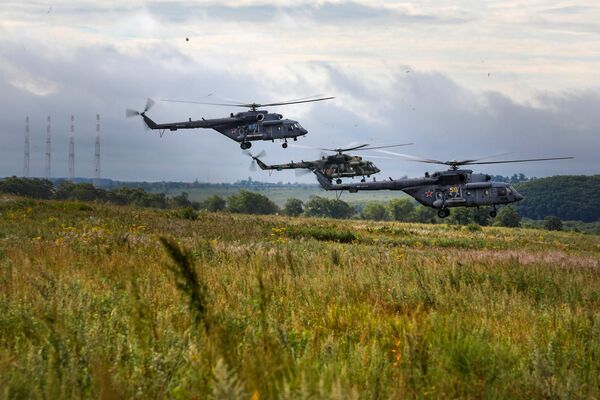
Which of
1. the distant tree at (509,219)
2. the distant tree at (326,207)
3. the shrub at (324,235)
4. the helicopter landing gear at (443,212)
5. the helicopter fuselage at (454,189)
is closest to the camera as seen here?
the shrub at (324,235)

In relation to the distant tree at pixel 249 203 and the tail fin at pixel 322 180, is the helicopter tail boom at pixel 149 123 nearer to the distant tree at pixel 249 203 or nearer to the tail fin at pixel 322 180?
the tail fin at pixel 322 180

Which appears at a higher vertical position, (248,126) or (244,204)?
(248,126)

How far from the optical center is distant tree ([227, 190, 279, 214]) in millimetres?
126000

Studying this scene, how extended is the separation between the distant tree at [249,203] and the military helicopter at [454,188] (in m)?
84.9

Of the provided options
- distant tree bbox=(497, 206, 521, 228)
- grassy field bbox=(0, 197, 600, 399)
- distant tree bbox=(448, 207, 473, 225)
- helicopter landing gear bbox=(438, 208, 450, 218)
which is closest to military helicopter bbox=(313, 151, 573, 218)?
helicopter landing gear bbox=(438, 208, 450, 218)

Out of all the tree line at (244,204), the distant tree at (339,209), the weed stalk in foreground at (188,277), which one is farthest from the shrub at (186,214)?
the distant tree at (339,209)

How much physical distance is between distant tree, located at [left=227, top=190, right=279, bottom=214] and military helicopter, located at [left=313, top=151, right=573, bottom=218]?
3341 inches

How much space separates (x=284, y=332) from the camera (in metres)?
5.95

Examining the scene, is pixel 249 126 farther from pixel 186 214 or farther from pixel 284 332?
pixel 284 332

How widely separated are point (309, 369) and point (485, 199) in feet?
116

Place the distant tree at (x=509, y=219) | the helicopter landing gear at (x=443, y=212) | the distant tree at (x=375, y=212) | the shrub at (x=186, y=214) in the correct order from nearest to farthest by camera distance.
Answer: the shrub at (x=186, y=214), the helicopter landing gear at (x=443, y=212), the distant tree at (x=509, y=219), the distant tree at (x=375, y=212)

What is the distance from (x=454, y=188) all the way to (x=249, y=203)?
90.6 m

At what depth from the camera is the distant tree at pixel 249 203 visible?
413ft

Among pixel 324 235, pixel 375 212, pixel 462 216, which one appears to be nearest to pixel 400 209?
pixel 375 212
